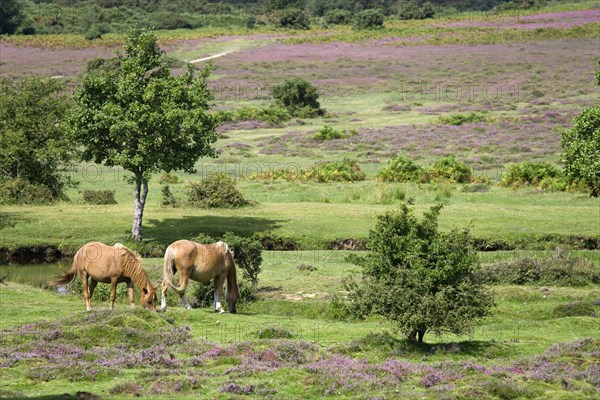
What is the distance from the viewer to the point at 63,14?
167875 mm

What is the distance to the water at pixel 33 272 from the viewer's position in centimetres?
4128

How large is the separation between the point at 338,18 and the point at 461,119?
96761 millimetres

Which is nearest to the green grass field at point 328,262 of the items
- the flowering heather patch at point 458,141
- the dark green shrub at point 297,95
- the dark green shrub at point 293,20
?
the flowering heather patch at point 458,141

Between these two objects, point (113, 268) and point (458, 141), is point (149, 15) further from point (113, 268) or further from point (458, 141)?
point (113, 268)

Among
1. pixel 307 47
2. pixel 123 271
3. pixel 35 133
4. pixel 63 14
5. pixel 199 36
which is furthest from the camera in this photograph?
pixel 63 14

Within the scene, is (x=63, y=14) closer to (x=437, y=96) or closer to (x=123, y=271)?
(x=437, y=96)

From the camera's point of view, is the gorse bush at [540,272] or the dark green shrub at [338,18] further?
the dark green shrub at [338,18]

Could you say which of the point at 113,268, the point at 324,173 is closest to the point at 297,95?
the point at 324,173

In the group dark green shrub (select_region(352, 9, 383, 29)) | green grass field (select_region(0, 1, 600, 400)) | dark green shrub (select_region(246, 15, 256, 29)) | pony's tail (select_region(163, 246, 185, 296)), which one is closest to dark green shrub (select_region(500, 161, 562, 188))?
green grass field (select_region(0, 1, 600, 400))

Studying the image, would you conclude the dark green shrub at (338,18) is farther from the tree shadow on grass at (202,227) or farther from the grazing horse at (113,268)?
the grazing horse at (113,268)

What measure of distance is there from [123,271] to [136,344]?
578 centimetres

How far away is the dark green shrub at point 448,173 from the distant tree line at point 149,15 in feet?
315

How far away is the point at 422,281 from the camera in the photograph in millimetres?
26266

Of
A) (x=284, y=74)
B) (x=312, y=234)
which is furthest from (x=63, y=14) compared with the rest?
(x=312, y=234)
